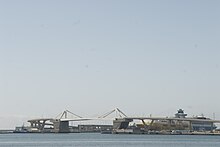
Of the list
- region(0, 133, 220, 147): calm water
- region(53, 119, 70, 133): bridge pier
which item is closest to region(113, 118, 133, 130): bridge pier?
region(53, 119, 70, 133): bridge pier

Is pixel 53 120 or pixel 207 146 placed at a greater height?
pixel 53 120

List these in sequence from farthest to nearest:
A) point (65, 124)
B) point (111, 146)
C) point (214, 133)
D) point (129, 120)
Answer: point (65, 124) < point (129, 120) < point (214, 133) < point (111, 146)

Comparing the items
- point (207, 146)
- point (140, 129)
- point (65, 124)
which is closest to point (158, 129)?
point (140, 129)

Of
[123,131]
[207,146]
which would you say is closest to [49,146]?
[207,146]

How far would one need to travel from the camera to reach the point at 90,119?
186m

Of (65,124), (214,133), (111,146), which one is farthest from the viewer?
(65,124)

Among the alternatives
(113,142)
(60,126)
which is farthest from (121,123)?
(113,142)

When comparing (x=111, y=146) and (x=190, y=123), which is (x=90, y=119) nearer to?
(x=190, y=123)

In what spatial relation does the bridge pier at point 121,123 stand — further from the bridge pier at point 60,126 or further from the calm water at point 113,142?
the calm water at point 113,142

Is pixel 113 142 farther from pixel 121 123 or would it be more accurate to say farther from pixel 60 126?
pixel 60 126

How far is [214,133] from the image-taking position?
566ft

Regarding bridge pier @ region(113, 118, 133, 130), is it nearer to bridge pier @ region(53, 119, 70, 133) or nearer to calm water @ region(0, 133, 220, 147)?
bridge pier @ region(53, 119, 70, 133)

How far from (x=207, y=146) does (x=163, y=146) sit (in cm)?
671

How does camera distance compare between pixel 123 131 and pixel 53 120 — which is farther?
pixel 53 120
